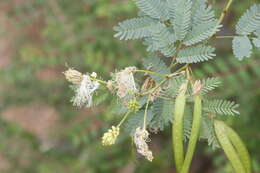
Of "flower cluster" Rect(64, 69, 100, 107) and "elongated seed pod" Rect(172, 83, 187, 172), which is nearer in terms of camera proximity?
"elongated seed pod" Rect(172, 83, 187, 172)

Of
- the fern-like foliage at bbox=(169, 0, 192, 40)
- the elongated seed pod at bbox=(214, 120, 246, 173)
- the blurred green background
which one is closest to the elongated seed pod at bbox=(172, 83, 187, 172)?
the elongated seed pod at bbox=(214, 120, 246, 173)

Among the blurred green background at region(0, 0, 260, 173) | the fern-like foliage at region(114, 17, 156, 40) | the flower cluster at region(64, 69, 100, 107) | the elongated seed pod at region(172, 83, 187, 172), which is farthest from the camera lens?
the blurred green background at region(0, 0, 260, 173)

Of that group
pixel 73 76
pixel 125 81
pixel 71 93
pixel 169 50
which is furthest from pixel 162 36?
pixel 71 93

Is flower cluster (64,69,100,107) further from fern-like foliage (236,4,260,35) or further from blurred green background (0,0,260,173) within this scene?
blurred green background (0,0,260,173)

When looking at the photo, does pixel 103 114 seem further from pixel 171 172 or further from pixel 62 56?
pixel 171 172

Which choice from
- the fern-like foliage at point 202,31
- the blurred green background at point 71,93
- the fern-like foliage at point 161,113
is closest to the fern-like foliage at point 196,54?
the fern-like foliage at point 202,31

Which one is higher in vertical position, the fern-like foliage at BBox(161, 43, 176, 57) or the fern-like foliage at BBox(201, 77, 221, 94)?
the fern-like foliage at BBox(161, 43, 176, 57)
